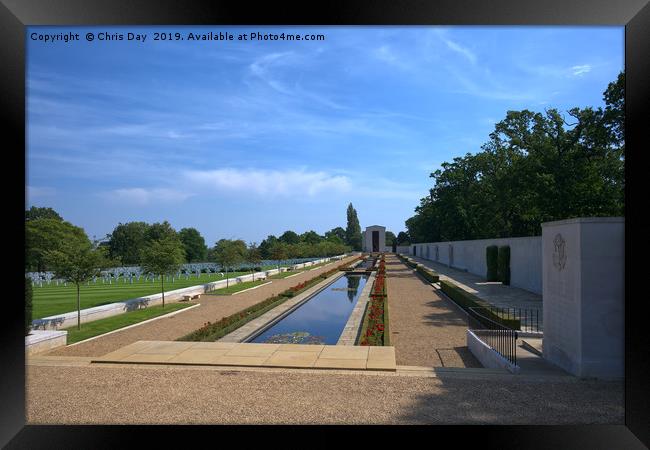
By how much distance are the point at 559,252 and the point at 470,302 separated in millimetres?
7885

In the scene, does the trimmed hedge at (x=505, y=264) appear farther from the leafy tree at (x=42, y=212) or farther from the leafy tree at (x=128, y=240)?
the leafy tree at (x=42, y=212)

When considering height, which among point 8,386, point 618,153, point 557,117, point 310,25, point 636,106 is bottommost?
point 8,386

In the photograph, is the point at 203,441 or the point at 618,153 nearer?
the point at 203,441

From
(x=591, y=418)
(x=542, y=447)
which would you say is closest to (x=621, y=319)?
(x=591, y=418)

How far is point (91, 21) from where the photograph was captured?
20.8ft

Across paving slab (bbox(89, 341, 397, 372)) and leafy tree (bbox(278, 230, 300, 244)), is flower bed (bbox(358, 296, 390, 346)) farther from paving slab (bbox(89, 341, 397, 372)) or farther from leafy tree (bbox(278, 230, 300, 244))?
leafy tree (bbox(278, 230, 300, 244))

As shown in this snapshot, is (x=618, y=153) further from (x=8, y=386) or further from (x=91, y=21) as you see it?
(x=8, y=386)

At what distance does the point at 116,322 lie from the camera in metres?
14.6

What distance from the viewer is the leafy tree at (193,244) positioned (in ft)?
252

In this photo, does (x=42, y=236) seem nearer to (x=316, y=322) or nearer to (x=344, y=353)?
(x=316, y=322)

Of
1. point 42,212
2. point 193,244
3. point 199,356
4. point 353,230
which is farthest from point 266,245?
point 199,356

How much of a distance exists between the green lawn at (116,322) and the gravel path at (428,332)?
8443 mm

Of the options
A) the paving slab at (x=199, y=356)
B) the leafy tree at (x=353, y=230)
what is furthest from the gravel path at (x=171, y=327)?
the leafy tree at (x=353, y=230)

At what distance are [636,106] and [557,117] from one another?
79.2 ft
